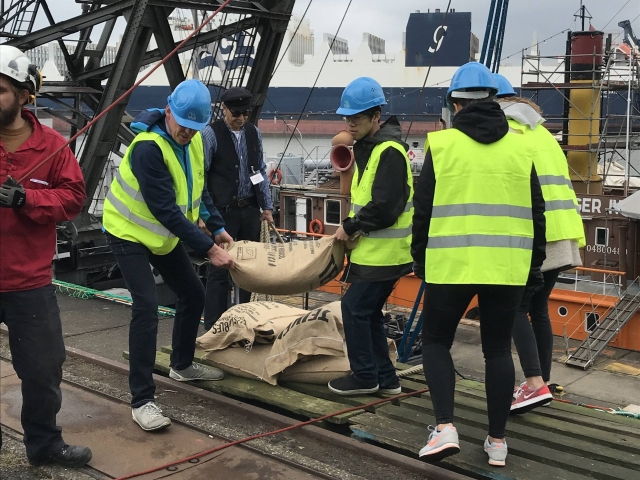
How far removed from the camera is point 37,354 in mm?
3639

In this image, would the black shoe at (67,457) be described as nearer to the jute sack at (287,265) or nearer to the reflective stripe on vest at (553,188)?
the jute sack at (287,265)

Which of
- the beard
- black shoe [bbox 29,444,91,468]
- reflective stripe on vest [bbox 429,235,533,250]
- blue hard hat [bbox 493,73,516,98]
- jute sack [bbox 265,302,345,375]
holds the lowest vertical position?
black shoe [bbox 29,444,91,468]

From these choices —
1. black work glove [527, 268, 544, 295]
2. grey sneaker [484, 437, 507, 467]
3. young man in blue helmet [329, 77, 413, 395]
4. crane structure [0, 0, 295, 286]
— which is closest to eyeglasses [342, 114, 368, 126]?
young man in blue helmet [329, 77, 413, 395]

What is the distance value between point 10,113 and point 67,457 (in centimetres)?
172

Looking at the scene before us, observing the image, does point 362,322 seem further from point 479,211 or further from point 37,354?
point 37,354

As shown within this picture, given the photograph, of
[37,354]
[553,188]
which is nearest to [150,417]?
[37,354]

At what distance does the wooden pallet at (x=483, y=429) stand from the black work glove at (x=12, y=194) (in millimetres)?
2073

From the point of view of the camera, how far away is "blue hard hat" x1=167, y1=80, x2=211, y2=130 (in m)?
4.30

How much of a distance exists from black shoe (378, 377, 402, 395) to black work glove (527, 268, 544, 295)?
1263 mm

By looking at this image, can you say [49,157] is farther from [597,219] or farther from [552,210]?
[597,219]

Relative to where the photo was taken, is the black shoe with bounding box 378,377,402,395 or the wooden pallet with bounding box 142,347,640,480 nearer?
the wooden pallet with bounding box 142,347,640,480

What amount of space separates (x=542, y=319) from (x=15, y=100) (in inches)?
131

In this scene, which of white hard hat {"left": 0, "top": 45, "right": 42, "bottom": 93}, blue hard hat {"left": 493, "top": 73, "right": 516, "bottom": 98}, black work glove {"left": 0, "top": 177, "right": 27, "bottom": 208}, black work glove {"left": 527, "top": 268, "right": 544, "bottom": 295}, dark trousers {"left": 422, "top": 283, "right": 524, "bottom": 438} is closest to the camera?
black work glove {"left": 0, "top": 177, "right": 27, "bottom": 208}

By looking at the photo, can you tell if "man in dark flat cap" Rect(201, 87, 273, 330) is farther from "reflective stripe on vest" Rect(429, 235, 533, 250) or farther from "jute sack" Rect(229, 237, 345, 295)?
"reflective stripe on vest" Rect(429, 235, 533, 250)
